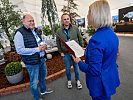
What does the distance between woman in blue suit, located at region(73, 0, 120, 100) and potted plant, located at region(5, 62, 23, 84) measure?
1977 mm

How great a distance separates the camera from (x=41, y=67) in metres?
1.68

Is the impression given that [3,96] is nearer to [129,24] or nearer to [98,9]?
[98,9]

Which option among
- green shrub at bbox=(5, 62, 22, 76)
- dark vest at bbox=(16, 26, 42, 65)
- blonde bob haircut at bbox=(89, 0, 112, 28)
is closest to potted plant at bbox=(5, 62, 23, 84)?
green shrub at bbox=(5, 62, 22, 76)

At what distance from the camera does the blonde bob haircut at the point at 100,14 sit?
742 millimetres

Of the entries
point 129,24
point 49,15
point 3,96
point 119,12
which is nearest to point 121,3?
point 119,12

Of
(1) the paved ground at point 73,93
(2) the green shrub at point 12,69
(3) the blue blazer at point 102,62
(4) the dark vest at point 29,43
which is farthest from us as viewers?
(2) the green shrub at point 12,69

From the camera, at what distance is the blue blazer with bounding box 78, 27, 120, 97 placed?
712mm

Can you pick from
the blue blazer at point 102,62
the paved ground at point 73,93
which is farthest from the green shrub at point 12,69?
the blue blazer at point 102,62

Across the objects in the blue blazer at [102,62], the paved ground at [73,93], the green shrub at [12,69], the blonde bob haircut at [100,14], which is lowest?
the paved ground at [73,93]

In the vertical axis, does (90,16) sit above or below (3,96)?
above

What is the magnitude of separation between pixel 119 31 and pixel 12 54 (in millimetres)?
10175

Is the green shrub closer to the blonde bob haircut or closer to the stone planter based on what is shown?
the stone planter

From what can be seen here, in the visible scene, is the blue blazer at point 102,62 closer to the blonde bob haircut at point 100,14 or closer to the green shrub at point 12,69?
the blonde bob haircut at point 100,14

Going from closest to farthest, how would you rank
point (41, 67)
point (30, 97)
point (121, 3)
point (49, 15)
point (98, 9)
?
point (98, 9) → point (41, 67) → point (30, 97) → point (49, 15) → point (121, 3)
